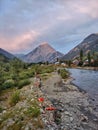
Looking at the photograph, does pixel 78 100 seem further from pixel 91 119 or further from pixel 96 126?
pixel 96 126

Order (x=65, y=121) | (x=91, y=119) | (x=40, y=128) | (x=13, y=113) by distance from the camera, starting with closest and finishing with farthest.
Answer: (x=40, y=128), (x=13, y=113), (x=65, y=121), (x=91, y=119)

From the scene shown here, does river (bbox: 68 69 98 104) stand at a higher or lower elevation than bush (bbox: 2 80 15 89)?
lower

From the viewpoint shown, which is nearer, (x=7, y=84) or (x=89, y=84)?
(x=7, y=84)

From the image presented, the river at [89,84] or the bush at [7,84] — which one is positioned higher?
the bush at [7,84]

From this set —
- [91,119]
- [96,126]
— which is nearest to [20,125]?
[96,126]

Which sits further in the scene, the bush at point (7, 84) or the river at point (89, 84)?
the bush at point (7, 84)

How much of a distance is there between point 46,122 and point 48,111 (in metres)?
3.47

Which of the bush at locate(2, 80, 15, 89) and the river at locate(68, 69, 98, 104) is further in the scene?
the bush at locate(2, 80, 15, 89)

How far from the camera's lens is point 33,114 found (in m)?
21.5

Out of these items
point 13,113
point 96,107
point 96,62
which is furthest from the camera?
point 96,62

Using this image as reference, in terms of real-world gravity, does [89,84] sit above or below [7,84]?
below

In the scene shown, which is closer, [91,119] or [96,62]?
[91,119]

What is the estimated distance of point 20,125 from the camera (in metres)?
19.8

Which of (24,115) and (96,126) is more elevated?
(24,115)
